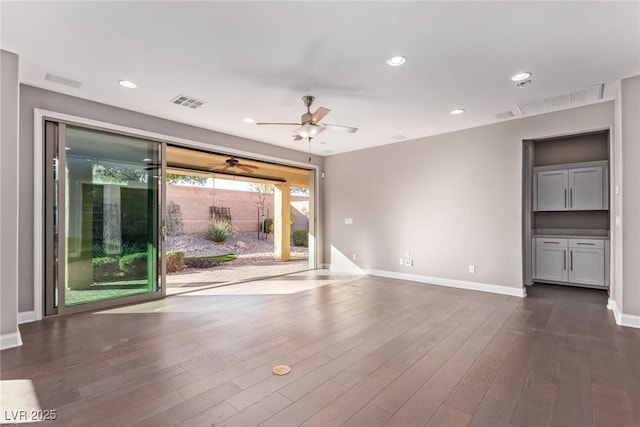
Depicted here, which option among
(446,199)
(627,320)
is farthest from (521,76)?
(627,320)

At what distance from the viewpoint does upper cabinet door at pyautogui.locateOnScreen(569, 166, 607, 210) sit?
493cm

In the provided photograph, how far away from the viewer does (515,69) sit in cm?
318

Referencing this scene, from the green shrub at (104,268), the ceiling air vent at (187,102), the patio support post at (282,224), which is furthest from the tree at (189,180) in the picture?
the ceiling air vent at (187,102)

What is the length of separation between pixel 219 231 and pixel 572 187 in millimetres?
9859

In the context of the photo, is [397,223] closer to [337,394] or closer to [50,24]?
[337,394]

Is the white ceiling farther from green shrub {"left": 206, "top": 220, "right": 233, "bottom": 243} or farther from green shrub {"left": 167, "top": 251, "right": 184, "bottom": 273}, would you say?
green shrub {"left": 206, "top": 220, "right": 233, "bottom": 243}

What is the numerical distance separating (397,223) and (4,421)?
222 inches

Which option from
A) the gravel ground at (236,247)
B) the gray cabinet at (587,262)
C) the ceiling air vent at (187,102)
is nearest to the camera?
the ceiling air vent at (187,102)

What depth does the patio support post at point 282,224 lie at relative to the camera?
30.3 ft

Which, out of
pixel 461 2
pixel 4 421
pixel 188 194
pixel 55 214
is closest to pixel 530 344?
pixel 461 2

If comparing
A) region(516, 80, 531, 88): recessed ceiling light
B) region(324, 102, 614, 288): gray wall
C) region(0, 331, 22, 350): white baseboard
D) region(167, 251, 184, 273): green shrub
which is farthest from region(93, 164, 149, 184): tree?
region(516, 80, 531, 88): recessed ceiling light

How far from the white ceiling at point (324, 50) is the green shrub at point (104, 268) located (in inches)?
85.4

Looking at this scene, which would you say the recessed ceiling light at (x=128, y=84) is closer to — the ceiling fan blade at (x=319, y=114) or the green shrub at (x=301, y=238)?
the ceiling fan blade at (x=319, y=114)

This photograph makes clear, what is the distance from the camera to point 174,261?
7.54 m
